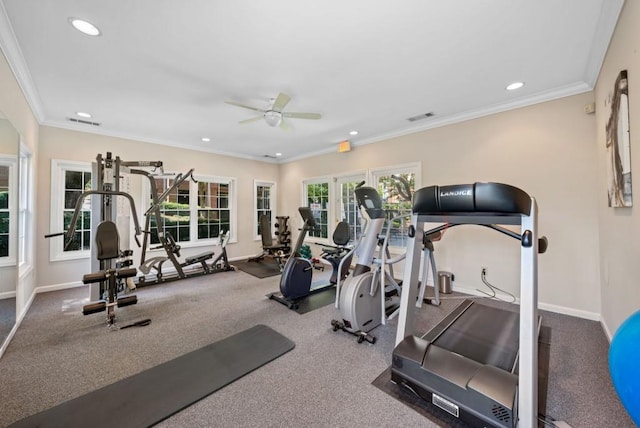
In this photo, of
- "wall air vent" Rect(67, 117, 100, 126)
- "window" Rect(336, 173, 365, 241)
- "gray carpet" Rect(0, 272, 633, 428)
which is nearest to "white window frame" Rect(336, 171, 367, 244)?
"window" Rect(336, 173, 365, 241)

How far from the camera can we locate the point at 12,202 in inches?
98.0

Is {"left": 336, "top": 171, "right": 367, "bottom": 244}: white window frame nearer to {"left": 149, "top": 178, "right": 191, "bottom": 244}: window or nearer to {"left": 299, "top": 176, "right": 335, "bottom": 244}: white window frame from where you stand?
{"left": 299, "top": 176, "right": 335, "bottom": 244}: white window frame

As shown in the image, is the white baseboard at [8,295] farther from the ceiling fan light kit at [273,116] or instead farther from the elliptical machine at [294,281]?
the ceiling fan light kit at [273,116]

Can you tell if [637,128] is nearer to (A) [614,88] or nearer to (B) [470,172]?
(A) [614,88]

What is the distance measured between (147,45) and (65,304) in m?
3.60

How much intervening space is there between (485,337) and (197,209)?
5.74 meters

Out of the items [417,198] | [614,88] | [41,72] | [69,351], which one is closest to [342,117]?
[417,198]

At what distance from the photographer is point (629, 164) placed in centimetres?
182

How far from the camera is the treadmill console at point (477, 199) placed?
1.54 metres

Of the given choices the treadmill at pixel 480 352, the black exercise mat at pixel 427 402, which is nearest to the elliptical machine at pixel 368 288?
the black exercise mat at pixel 427 402

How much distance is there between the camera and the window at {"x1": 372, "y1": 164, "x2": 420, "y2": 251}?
4531mm

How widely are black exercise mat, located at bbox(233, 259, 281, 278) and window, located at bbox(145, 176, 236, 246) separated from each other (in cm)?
84

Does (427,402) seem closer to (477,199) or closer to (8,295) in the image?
(477,199)

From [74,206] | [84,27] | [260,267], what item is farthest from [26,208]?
[260,267]
